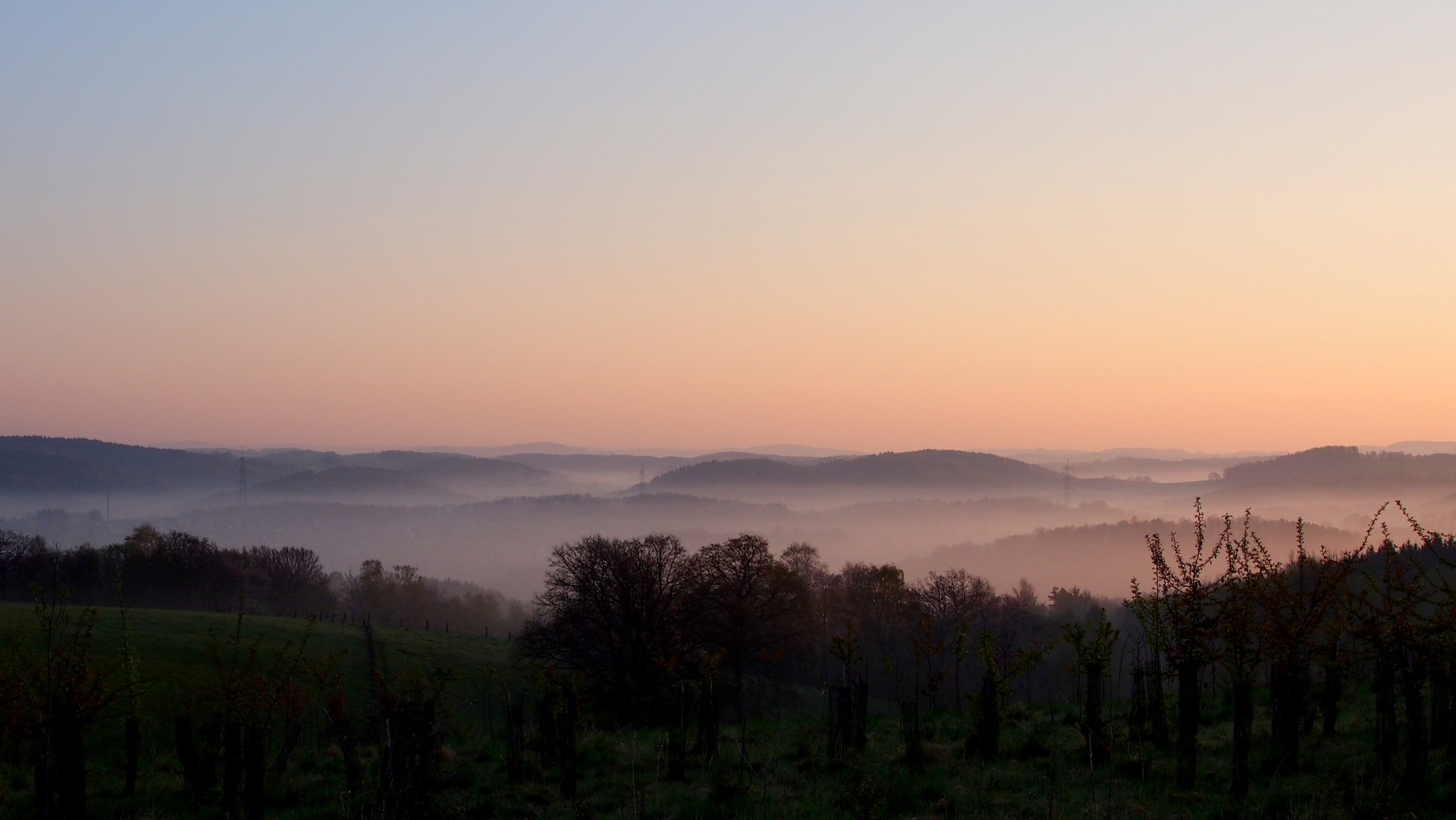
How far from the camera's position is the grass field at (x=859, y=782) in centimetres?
1273

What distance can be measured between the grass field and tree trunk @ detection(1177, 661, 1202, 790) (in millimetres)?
275

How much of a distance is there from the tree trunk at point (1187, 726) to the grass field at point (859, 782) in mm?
275

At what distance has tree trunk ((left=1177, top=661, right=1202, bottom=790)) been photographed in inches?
540

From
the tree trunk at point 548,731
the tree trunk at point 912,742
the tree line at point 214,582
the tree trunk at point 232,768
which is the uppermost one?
the tree trunk at point 232,768

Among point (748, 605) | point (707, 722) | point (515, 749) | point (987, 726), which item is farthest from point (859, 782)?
point (748, 605)

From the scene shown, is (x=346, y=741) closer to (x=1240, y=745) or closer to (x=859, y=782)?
(x=859, y=782)

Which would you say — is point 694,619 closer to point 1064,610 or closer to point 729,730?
point 729,730

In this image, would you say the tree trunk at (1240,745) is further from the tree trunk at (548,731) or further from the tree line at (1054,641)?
the tree trunk at (548,731)

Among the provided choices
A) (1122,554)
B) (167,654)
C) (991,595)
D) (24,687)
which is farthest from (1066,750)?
(1122,554)

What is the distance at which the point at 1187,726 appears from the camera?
1402 centimetres

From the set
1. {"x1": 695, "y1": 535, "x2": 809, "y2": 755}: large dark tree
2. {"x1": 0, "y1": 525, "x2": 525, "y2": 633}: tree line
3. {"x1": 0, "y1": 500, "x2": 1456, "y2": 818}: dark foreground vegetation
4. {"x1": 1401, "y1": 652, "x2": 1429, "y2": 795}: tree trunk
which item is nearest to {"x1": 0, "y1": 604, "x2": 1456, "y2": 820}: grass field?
{"x1": 0, "y1": 500, "x2": 1456, "y2": 818}: dark foreground vegetation

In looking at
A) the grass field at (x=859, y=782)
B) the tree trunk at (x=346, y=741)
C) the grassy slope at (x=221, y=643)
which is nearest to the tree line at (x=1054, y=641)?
the grass field at (x=859, y=782)

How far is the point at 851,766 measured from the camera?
639 inches

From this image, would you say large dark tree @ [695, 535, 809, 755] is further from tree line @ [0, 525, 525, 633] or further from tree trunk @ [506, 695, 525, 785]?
tree line @ [0, 525, 525, 633]
